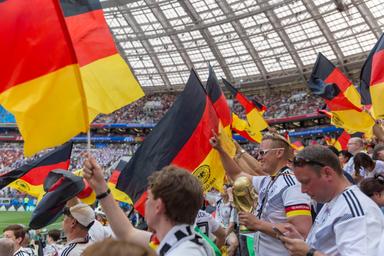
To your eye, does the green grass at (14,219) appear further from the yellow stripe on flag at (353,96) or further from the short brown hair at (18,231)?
the yellow stripe on flag at (353,96)

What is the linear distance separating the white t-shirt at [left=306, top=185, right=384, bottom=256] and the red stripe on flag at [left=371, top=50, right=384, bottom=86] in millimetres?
4017

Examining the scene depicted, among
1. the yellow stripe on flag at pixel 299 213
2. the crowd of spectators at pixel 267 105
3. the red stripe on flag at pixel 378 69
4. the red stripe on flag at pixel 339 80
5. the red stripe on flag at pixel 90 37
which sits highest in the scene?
the red stripe on flag at pixel 90 37

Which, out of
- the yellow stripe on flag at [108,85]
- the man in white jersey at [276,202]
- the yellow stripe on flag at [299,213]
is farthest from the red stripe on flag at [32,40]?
the yellow stripe on flag at [299,213]

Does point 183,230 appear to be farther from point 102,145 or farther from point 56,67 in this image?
point 102,145

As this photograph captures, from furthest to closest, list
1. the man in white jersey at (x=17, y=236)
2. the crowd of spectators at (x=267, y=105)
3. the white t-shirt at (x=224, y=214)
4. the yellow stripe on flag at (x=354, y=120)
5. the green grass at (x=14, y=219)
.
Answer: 1. the crowd of spectators at (x=267, y=105)
2. the green grass at (x=14, y=219)
3. the yellow stripe on flag at (x=354, y=120)
4. the white t-shirt at (x=224, y=214)
5. the man in white jersey at (x=17, y=236)

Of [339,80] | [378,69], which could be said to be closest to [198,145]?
[378,69]

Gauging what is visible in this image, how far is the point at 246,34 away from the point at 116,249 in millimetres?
36813

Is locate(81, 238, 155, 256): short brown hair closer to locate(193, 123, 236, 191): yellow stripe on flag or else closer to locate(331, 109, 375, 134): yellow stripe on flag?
locate(193, 123, 236, 191): yellow stripe on flag

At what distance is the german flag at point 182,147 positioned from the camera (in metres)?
4.53

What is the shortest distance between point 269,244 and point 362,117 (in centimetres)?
501

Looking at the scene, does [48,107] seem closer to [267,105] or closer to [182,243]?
[182,243]

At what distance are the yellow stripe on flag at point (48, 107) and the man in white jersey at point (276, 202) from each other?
55.7 inches

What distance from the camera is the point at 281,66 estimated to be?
39.7 m

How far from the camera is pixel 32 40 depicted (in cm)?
364
